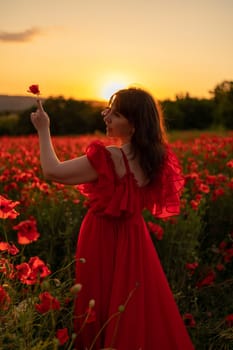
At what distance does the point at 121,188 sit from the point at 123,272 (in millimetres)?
406

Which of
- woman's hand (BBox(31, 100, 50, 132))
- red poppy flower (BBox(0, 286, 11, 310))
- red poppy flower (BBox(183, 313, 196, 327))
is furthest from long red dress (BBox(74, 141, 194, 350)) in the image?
red poppy flower (BBox(0, 286, 11, 310))

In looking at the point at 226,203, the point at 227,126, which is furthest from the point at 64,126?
the point at 226,203

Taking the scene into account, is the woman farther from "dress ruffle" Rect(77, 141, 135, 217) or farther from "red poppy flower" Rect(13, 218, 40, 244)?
"red poppy flower" Rect(13, 218, 40, 244)

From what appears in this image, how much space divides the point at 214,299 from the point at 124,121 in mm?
1994

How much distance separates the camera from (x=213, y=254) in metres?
4.40

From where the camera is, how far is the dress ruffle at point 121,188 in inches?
93.8

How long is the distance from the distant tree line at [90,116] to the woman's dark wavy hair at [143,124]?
17.4 meters

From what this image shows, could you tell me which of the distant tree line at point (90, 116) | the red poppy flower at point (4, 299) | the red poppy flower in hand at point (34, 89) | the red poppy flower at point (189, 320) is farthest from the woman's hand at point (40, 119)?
the distant tree line at point (90, 116)

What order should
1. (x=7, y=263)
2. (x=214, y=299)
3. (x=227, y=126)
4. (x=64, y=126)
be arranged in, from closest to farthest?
(x=7, y=263)
(x=214, y=299)
(x=64, y=126)
(x=227, y=126)

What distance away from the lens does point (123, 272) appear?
8.22 feet

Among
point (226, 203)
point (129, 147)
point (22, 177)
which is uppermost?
point (129, 147)

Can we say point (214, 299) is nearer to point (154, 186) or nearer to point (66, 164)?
point (154, 186)

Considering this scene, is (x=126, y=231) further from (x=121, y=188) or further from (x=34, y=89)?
(x=34, y=89)

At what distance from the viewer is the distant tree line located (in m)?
21.3
